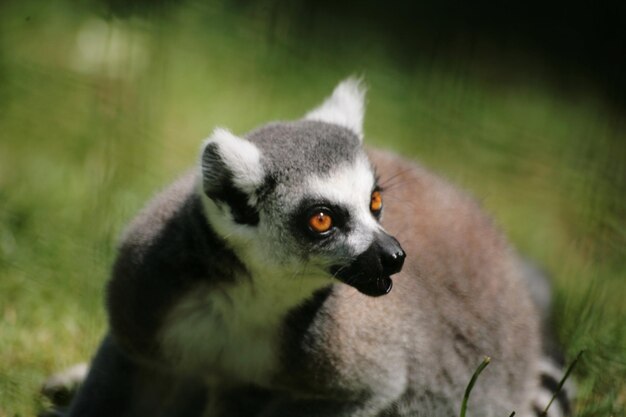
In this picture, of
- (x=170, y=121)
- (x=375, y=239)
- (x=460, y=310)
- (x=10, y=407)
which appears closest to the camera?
(x=375, y=239)

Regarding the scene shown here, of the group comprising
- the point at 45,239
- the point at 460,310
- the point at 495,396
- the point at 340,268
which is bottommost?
the point at 45,239

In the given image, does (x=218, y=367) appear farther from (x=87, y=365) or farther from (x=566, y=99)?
(x=566, y=99)

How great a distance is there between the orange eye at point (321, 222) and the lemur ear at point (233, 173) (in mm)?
232

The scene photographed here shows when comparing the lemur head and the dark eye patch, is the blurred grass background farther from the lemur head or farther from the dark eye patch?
the dark eye patch

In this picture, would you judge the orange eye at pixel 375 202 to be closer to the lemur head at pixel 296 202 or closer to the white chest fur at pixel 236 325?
the lemur head at pixel 296 202

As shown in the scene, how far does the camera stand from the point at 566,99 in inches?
293

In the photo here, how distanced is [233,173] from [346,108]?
796 mm

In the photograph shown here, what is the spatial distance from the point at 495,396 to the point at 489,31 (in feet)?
12.2

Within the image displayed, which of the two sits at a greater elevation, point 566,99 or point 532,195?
point 566,99

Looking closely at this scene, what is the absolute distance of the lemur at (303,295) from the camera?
11.2 feet

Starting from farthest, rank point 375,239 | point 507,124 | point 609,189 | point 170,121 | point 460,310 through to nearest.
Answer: point 507,124, point 170,121, point 609,189, point 460,310, point 375,239

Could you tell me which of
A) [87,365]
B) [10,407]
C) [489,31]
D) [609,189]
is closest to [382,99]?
[489,31]

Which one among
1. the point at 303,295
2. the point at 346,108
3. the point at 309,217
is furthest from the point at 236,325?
the point at 346,108

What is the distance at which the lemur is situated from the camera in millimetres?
3406
